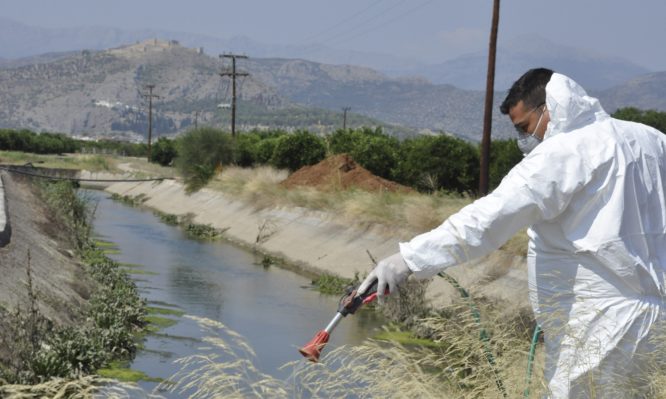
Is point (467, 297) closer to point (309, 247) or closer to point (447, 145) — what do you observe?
point (309, 247)

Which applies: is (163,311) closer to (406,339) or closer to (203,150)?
(406,339)

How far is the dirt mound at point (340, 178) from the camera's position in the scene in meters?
35.8

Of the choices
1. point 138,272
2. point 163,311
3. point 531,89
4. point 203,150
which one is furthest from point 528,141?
point 203,150

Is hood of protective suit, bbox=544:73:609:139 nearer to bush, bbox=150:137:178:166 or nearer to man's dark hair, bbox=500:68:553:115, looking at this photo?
man's dark hair, bbox=500:68:553:115

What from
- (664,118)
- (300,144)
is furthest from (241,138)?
(664,118)

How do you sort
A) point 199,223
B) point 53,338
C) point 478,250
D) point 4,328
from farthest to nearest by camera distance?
point 199,223 < point 53,338 < point 4,328 < point 478,250

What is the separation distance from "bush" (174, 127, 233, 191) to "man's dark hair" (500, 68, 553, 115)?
47740 mm

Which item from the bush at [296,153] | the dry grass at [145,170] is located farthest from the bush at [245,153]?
the bush at [296,153]

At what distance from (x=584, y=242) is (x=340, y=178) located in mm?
31882

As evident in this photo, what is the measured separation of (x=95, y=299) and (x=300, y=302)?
5874 mm

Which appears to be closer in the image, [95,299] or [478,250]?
[478,250]

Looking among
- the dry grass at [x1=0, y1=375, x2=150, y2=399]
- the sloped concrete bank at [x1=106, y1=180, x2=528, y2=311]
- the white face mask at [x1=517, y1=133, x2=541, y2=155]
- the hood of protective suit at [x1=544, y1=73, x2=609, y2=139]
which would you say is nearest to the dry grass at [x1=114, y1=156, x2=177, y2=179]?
the sloped concrete bank at [x1=106, y1=180, x2=528, y2=311]

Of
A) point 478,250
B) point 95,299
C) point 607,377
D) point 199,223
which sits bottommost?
point 199,223

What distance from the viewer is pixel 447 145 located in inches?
1527
